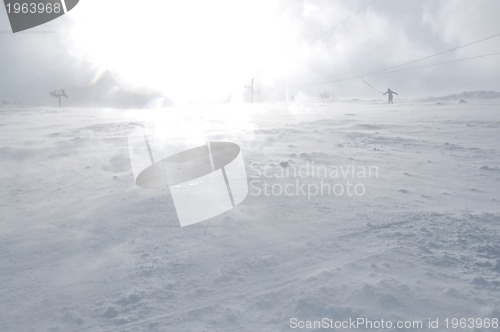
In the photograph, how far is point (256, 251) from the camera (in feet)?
10.9

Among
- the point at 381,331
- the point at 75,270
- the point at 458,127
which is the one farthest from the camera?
the point at 458,127

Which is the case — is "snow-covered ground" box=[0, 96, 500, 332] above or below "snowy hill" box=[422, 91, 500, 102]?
above

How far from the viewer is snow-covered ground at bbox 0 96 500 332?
2541 millimetres

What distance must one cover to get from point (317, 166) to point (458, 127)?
557 centimetres

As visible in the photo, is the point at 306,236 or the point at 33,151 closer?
the point at 306,236

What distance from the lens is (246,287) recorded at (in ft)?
9.23

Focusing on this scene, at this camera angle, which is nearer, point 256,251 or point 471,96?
point 256,251

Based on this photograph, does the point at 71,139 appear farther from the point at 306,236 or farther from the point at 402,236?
the point at 402,236

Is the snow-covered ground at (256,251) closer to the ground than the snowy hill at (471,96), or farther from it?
farther from it

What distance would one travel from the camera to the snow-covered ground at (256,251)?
2.54m

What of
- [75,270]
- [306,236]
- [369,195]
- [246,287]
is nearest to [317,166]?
[369,195]

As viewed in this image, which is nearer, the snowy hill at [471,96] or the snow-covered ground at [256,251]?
the snow-covered ground at [256,251]

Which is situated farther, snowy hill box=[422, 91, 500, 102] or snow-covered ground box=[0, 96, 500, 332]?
snowy hill box=[422, 91, 500, 102]

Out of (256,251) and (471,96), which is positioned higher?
(256,251)
